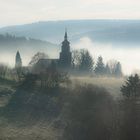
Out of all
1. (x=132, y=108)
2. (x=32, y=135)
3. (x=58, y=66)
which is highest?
(x=58, y=66)

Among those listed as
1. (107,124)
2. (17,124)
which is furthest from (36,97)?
(107,124)

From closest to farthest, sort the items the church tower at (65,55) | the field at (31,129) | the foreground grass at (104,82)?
the field at (31,129) → the foreground grass at (104,82) → the church tower at (65,55)

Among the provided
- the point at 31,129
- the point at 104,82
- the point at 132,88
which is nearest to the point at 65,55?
the point at 104,82

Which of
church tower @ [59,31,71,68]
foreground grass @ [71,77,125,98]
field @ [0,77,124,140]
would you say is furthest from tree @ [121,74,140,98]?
church tower @ [59,31,71,68]

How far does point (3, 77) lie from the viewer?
99.9 metres

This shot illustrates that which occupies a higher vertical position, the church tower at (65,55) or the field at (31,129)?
the church tower at (65,55)

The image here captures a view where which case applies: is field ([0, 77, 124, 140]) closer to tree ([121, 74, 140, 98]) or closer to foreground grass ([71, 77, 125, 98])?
tree ([121, 74, 140, 98])

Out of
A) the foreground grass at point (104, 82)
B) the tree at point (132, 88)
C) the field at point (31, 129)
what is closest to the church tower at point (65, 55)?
the foreground grass at point (104, 82)

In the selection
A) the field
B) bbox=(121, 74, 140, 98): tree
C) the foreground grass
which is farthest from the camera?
the foreground grass

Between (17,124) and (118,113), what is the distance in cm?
1611

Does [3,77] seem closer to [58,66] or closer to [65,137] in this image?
[58,66]

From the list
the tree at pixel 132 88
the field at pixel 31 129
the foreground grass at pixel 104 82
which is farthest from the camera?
the foreground grass at pixel 104 82

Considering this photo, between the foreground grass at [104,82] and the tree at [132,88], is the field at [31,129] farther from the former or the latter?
the foreground grass at [104,82]

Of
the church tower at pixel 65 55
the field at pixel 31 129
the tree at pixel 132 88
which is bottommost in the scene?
the field at pixel 31 129
